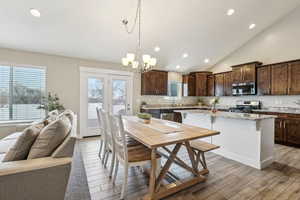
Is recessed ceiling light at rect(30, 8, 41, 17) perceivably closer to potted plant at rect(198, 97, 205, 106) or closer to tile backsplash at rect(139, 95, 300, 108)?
tile backsplash at rect(139, 95, 300, 108)

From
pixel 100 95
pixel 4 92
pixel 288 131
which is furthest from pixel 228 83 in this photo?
pixel 4 92

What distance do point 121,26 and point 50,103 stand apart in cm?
274

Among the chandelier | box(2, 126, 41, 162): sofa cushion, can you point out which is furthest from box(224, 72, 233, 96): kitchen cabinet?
box(2, 126, 41, 162): sofa cushion

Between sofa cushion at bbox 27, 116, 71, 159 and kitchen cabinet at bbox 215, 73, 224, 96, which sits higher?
kitchen cabinet at bbox 215, 73, 224, 96

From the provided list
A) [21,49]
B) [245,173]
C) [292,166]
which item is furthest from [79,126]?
[292,166]

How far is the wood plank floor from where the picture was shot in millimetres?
1857

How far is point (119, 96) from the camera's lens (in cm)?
500

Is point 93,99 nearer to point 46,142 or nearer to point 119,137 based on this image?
point 119,137

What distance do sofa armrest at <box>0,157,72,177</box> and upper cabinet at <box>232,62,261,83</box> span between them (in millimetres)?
5496

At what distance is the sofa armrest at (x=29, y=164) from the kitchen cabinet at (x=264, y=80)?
5441mm

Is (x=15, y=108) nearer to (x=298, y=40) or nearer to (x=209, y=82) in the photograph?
(x=209, y=82)

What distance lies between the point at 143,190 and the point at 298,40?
577 cm

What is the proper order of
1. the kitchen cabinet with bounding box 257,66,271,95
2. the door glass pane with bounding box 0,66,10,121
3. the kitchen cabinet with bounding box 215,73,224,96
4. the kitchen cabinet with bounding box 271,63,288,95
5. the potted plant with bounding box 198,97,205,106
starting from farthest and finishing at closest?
the potted plant with bounding box 198,97,205,106 < the kitchen cabinet with bounding box 215,73,224,96 < the kitchen cabinet with bounding box 257,66,271,95 < the kitchen cabinet with bounding box 271,63,288,95 < the door glass pane with bounding box 0,66,10,121

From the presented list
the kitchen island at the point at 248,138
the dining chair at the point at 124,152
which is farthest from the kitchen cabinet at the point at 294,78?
the dining chair at the point at 124,152
